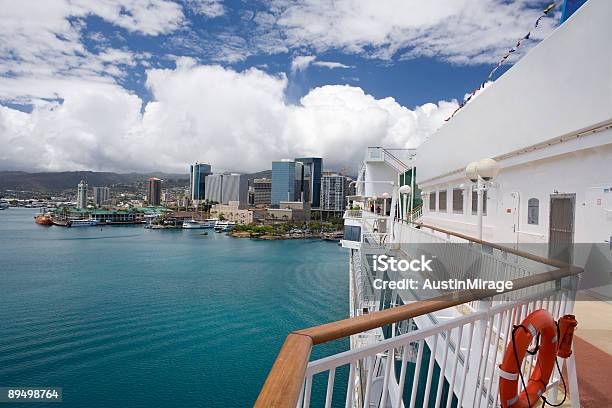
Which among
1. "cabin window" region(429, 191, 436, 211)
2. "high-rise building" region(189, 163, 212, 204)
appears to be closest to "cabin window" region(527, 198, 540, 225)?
"cabin window" region(429, 191, 436, 211)

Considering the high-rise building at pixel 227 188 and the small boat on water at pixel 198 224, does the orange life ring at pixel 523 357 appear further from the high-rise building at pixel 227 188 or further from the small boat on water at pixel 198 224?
the high-rise building at pixel 227 188

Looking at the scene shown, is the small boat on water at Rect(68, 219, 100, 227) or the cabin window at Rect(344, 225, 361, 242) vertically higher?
the cabin window at Rect(344, 225, 361, 242)

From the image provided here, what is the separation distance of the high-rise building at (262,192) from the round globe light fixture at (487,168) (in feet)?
444

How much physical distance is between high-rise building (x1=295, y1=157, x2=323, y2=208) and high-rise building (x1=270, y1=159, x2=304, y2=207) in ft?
11.6

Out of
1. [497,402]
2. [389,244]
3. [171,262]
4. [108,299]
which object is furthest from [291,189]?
[497,402]

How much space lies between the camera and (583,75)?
14.1 feet

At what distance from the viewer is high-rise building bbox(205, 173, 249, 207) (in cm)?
15062

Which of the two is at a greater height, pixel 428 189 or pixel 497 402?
pixel 428 189

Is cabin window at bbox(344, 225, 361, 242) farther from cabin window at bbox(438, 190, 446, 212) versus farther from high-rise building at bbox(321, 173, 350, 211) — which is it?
high-rise building at bbox(321, 173, 350, 211)

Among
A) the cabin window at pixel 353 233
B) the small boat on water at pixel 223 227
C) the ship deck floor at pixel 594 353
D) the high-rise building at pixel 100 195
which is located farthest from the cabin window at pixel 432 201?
the high-rise building at pixel 100 195

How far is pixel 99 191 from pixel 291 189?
107054mm

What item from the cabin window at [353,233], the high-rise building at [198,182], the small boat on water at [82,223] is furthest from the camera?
the high-rise building at [198,182]

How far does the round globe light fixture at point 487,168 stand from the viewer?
4.53 metres

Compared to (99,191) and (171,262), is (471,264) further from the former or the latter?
(99,191)
